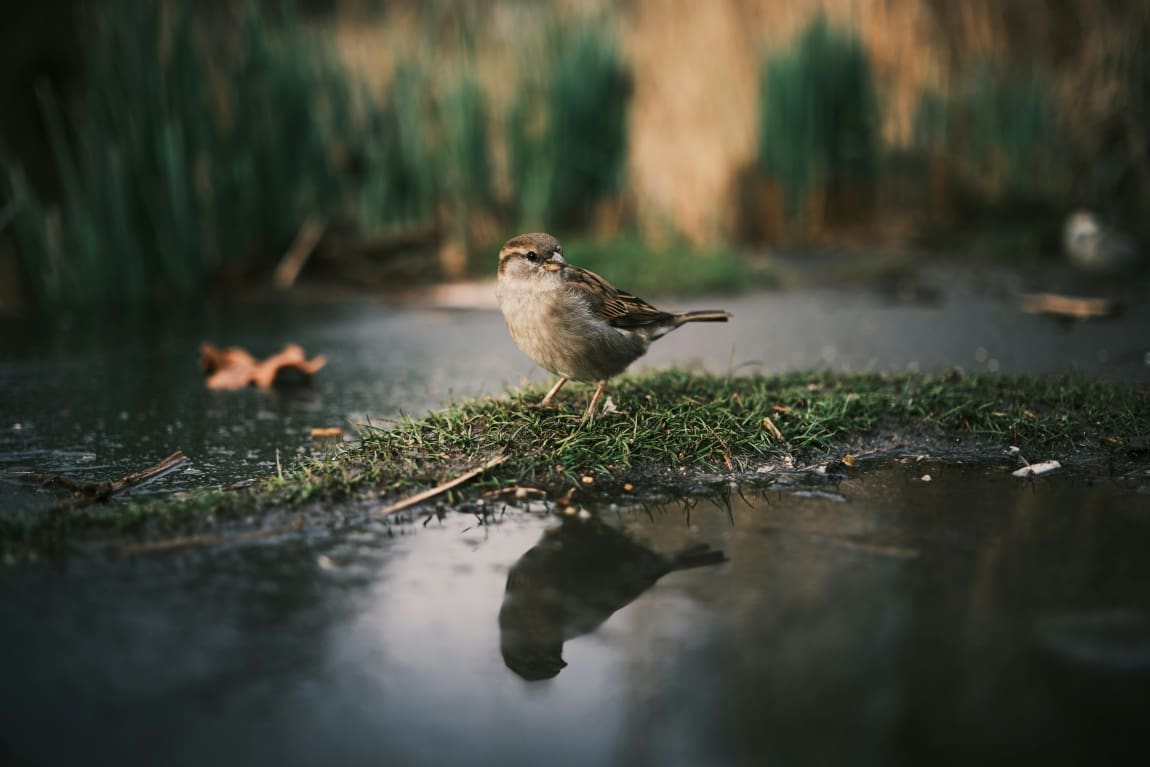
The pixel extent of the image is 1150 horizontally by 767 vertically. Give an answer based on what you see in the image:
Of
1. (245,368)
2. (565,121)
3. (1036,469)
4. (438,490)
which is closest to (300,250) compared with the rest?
(565,121)

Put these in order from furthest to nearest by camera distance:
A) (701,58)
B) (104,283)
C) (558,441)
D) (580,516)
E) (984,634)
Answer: (701,58) → (104,283) → (558,441) → (580,516) → (984,634)

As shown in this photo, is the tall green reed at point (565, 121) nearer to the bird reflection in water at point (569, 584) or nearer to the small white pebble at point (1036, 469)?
the small white pebble at point (1036, 469)

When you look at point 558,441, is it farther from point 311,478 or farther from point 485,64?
point 485,64

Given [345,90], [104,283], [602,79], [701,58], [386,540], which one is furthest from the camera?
[701,58]

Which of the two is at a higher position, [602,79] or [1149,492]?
[602,79]

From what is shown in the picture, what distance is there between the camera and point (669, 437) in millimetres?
3373

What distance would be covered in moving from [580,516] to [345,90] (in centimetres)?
573

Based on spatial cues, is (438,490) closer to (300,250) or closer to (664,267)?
(664,267)

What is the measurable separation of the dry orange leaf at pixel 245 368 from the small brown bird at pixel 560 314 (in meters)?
1.43

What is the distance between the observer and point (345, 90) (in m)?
7.61

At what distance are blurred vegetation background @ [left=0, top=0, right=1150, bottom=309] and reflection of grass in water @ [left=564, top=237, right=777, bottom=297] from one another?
1.3 inches

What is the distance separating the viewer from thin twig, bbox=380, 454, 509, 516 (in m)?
2.86

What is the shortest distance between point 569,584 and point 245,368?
2.89m

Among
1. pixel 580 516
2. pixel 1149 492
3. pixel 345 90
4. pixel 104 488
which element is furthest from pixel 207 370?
pixel 1149 492
